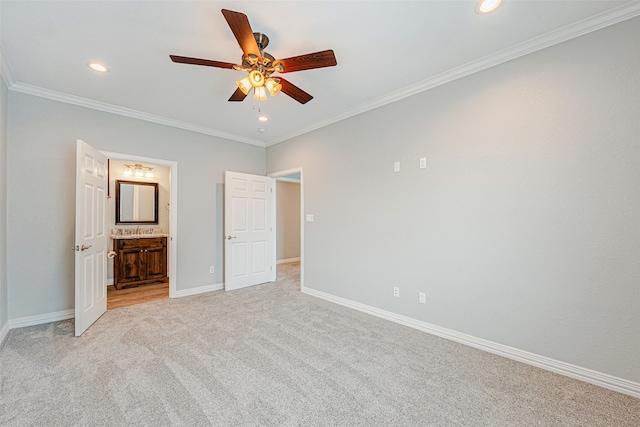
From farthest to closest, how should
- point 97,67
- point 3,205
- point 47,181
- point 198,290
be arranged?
point 198,290
point 47,181
point 3,205
point 97,67

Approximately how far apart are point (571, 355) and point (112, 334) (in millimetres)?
4181

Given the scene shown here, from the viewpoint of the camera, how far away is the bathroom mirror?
16.4 feet

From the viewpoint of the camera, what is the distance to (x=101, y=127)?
348cm

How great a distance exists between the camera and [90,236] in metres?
3.00

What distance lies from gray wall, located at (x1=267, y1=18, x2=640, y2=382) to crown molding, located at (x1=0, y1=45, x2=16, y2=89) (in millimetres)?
3617

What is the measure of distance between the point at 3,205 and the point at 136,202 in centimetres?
240

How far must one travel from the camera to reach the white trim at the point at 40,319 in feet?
9.62

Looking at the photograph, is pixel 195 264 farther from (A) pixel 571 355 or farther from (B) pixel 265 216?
(A) pixel 571 355

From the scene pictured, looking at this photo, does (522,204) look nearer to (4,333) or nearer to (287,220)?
(4,333)

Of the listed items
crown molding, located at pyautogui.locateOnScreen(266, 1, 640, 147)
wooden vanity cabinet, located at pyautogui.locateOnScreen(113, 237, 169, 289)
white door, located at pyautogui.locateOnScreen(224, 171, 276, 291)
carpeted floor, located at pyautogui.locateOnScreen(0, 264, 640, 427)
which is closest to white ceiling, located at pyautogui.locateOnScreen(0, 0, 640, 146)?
crown molding, located at pyautogui.locateOnScreen(266, 1, 640, 147)

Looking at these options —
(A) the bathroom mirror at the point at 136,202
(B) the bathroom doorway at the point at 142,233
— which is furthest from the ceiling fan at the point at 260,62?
(A) the bathroom mirror at the point at 136,202

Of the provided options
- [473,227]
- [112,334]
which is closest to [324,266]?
[473,227]

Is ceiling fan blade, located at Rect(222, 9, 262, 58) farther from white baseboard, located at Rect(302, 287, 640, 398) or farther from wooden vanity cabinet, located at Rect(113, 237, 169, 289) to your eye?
wooden vanity cabinet, located at Rect(113, 237, 169, 289)

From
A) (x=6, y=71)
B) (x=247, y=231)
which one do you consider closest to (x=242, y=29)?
(x=6, y=71)
